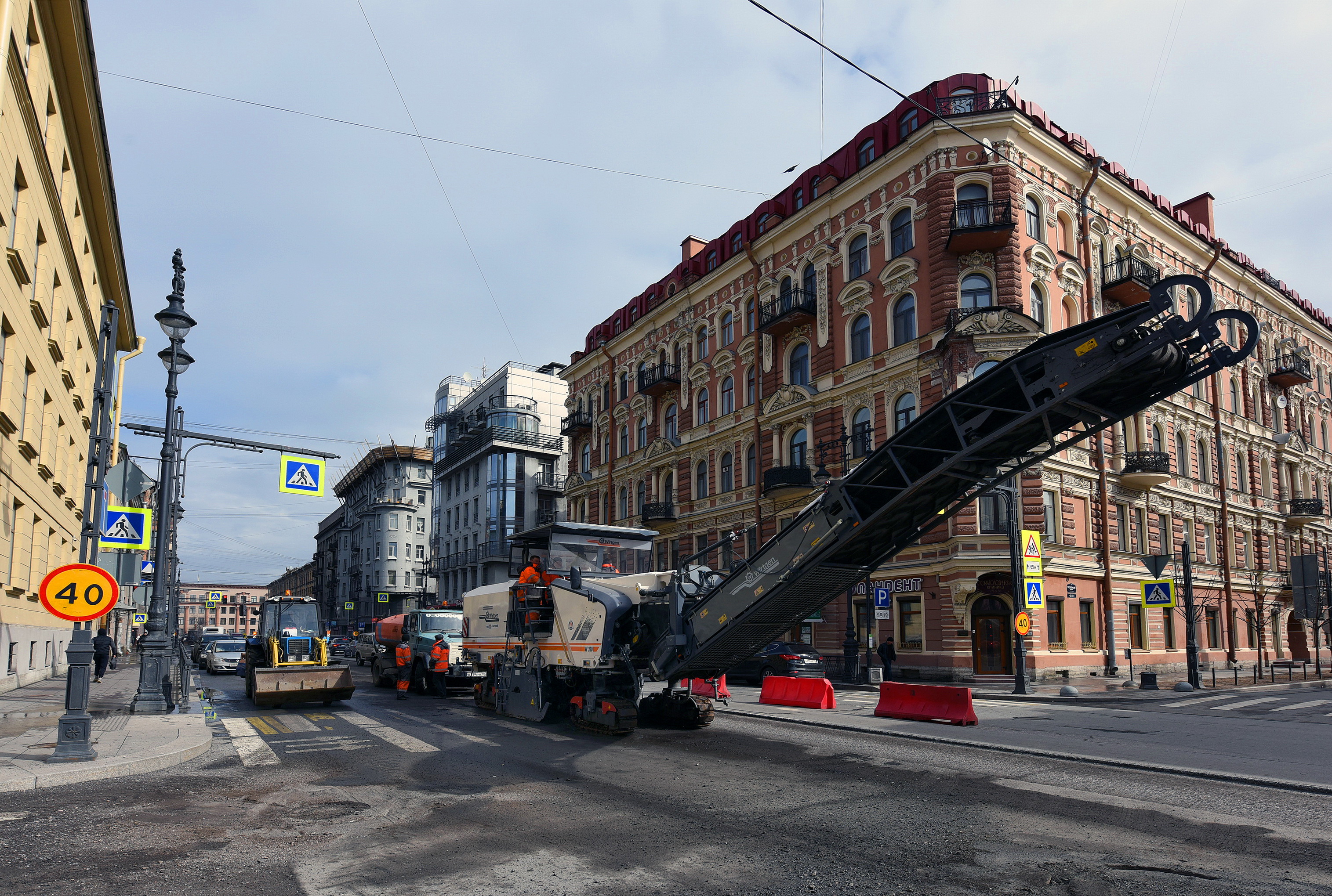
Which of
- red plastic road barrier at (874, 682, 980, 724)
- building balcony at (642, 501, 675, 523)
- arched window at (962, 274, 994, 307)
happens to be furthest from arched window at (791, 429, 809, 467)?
red plastic road barrier at (874, 682, 980, 724)

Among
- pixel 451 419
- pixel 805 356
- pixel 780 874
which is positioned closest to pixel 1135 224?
pixel 805 356

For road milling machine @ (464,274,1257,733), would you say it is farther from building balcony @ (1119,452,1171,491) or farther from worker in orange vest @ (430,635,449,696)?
building balcony @ (1119,452,1171,491)

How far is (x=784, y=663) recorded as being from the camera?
82.4 ft

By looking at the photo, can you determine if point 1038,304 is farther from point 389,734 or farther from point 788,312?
point 389,734

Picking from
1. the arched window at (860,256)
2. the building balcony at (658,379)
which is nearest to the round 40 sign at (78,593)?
the arched window at (860,256)

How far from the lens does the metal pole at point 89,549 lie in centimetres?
973

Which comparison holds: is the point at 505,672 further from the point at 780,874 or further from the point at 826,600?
the point at 780,874

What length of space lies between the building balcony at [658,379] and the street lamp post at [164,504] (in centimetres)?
2641

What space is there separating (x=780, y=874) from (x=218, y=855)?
13.3ft

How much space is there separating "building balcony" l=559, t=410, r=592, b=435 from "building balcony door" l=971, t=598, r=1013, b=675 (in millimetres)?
27070

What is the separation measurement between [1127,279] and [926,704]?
20576 mm

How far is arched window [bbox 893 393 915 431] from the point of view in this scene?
29141 millimetres

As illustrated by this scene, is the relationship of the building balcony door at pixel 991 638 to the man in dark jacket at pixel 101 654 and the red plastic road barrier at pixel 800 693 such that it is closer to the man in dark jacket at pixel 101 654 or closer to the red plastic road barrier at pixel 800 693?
the red plastic road barrier at pixel 800 693

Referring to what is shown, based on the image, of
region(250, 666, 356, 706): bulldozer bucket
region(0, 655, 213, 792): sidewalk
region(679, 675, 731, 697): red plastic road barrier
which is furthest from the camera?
region(250, 666, 356, 706): bulldozer bucket
